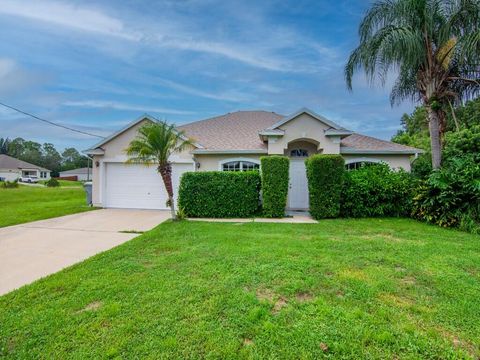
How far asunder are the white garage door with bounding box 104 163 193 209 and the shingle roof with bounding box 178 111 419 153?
2.46 meters

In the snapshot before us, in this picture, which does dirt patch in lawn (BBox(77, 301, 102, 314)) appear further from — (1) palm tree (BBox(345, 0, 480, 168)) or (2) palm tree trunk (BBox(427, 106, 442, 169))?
(2) palm tree trunk (BBox(427, 106, 442, 169))

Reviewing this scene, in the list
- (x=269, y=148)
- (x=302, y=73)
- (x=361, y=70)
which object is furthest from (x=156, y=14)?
(x=302, y=73)

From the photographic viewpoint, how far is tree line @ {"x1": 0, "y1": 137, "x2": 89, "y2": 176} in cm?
7938

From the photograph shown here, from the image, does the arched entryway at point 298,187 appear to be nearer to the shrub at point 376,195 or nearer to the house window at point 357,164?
the house window at point 357,164

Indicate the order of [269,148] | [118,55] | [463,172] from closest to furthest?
[463,172] → [269,148] → [118,55]

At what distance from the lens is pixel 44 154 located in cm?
8838

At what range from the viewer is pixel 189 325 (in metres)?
2.95

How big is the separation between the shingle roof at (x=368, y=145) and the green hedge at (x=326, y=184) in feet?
9.08

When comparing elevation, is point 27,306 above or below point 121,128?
below

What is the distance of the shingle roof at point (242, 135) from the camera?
12.7 meters

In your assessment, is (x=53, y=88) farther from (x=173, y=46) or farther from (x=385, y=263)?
(x=385, y=263)

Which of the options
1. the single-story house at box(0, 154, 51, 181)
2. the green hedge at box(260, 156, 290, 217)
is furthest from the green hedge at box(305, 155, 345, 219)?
the single-story house at box(0, 154, 51, 181)

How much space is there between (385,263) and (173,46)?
14.4m

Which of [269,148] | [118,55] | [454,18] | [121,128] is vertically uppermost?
[118,55]
